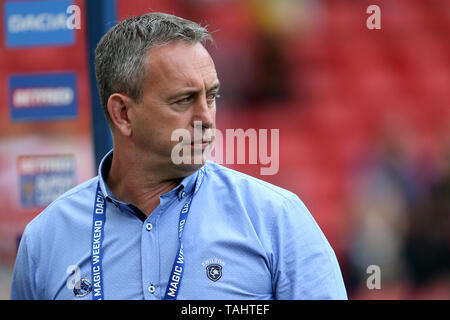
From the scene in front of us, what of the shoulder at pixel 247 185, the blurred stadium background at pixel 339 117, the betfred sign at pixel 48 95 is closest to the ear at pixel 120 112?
the shoulder at pixel 247 185

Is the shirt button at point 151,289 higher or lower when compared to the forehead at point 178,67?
lower

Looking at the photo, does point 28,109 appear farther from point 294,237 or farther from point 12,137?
point 294,237

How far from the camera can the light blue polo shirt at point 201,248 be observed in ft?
6.12

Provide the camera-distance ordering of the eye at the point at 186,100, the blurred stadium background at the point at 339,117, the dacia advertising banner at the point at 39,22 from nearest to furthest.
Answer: the eye at the point at 186,100 < the dacia advertising banner at the point at 39,22 < the blurred stadium background at the point at 339,117

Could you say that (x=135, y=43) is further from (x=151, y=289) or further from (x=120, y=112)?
(x=151, y=289)

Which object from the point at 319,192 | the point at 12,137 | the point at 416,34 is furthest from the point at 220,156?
the point at 416,34

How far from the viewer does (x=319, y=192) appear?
508cm

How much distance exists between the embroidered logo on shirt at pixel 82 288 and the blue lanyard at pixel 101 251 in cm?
2

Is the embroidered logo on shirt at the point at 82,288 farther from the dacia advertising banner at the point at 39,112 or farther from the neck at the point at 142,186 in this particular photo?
the dacia advertising banner at the point at 39,112

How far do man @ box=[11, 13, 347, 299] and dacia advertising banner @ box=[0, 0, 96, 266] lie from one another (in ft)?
4.87

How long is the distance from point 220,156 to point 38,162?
3.55 feet

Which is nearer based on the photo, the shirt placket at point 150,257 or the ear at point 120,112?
the shirt placket at point 150,257

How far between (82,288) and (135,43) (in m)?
0.69
